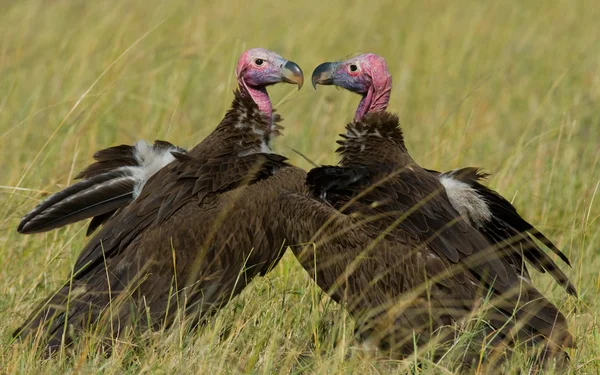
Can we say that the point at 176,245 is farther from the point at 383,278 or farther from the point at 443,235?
the point at 443,235

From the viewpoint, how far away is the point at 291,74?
6.04 metres

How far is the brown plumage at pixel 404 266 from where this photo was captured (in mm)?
4754

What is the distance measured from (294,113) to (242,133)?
11.7 ft

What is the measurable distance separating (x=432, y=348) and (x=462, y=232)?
66 cm

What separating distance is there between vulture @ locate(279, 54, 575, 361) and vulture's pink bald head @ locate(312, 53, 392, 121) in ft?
2.63

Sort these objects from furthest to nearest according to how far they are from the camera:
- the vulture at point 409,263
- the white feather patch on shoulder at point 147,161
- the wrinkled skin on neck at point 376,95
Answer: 1. the wrinkled skin on neck at point 376,95
2. the white feather patch on shoulder at point 147,161
3. the vulture at point 409,263

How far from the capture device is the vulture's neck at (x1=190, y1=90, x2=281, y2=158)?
18.6 feet

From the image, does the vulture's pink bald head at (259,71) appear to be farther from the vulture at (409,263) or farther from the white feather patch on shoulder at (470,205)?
the white feather patch on shoulder at (470,205)

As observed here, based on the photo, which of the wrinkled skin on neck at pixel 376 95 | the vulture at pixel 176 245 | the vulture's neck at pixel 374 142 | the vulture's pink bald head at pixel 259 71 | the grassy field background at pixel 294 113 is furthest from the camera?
the vulture's pink bald head at pixel 259 71

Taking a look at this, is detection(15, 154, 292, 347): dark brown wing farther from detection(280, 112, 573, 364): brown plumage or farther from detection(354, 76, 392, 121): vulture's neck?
detection(354, 76, 392, 121): vulture's neck

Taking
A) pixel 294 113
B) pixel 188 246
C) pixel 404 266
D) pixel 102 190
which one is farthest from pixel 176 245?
pixel 294 113

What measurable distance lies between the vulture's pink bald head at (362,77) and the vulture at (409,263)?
802 mm

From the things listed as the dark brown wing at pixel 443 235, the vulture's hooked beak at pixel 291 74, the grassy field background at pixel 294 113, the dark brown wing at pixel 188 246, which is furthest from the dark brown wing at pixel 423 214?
the vulture's hooked beak at pixel 291 74

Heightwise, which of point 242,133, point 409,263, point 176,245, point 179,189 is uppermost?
point 242,133
